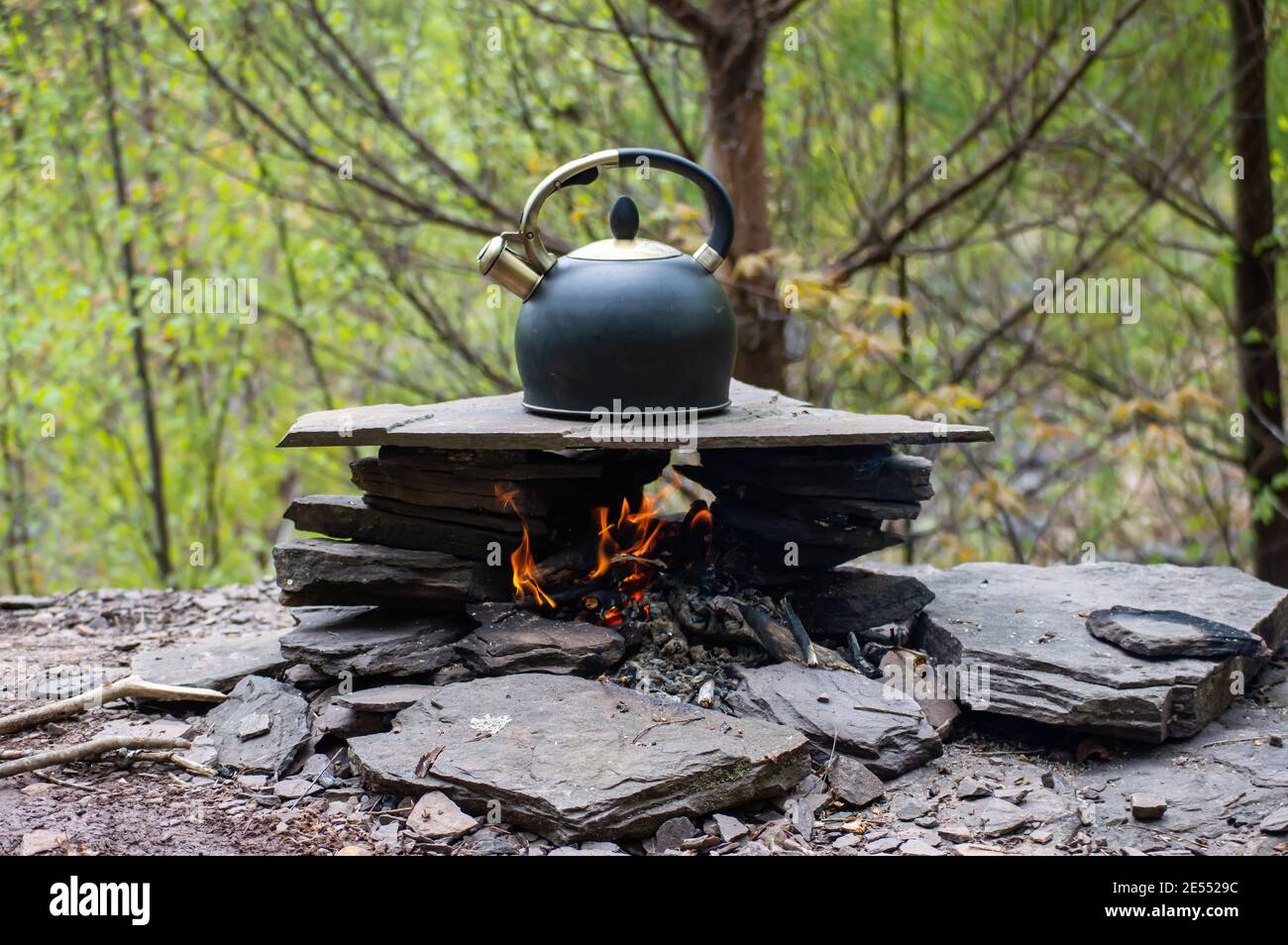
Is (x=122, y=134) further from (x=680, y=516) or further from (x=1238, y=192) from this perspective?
(x=1238, y=192)

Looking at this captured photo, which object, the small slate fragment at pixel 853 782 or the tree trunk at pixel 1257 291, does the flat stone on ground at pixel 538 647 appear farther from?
the tree trunk at pixel 1257 291

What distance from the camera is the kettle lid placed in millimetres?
4160

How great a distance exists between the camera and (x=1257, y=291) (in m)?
7.18

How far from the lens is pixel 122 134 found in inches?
384

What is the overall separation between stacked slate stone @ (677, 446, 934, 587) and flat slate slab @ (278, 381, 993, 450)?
17 cm

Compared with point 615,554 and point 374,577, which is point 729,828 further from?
point 374,577

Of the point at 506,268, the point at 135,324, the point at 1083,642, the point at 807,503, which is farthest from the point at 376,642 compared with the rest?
the point at 135,324

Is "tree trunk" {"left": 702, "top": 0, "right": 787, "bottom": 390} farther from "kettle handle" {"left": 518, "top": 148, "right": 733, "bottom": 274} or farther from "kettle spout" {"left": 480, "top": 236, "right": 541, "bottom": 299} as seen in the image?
"kettle spout" {"left": 480, "top": 236, "right": 541, "bottom": 299}

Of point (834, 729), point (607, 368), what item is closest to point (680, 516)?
point (607, 368)

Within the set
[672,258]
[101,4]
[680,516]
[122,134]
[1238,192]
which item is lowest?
[680,516]

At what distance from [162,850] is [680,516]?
7.79 ft

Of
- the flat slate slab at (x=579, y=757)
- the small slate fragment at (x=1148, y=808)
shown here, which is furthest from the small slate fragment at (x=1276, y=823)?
the flat slate slab at (x=579, y=757)

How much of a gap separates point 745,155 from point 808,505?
3147 millimetres

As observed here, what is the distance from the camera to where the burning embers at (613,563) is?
422cm
